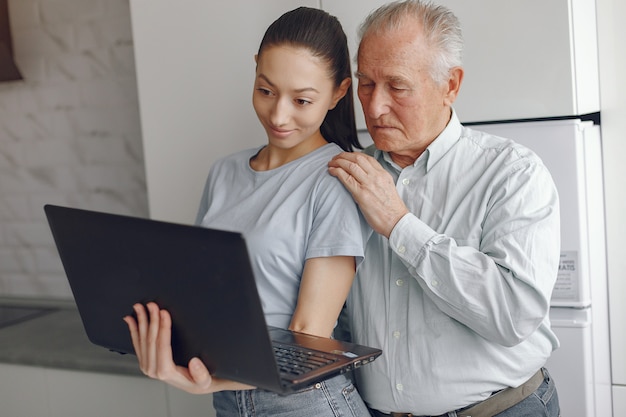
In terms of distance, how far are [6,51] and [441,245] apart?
196 centimetres

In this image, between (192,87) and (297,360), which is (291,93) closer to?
(297,360)

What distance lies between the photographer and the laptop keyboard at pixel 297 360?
1.10 metres

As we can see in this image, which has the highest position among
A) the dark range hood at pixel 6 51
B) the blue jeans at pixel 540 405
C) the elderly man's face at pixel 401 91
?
the dark range hood at pixel 6 51

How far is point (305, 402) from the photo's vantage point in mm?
1339

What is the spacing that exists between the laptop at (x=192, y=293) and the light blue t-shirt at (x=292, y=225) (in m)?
0.12

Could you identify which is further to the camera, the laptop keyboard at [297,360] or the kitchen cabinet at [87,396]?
the kitchen cabinet at [87,396]

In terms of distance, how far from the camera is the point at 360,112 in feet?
5.75

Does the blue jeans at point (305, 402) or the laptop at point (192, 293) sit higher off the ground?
the laptop at point (192, 293)

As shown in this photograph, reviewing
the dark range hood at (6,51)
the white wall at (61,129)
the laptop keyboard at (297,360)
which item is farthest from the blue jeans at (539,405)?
the dark range hood at (6,51)

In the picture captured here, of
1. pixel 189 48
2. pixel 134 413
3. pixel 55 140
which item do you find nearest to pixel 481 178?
pixel 189 48

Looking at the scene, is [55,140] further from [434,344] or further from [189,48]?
[434,344]

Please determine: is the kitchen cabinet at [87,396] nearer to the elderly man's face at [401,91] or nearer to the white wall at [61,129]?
the white wall at [61,129]

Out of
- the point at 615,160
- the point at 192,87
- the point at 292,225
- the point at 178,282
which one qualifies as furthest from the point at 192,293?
the point at 615,160

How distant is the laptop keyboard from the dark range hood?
6.38 feet
